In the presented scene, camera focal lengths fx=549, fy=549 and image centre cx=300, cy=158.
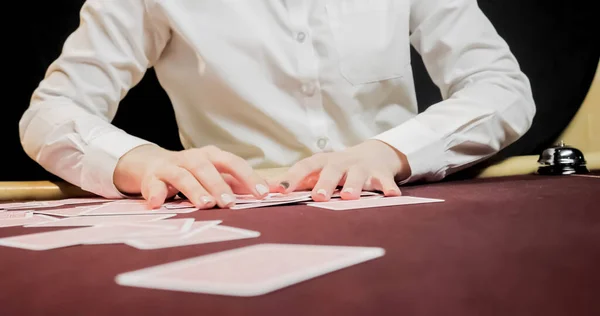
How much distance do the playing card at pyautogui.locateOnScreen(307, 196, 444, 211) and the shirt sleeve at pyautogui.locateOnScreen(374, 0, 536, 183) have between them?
0.83 feet

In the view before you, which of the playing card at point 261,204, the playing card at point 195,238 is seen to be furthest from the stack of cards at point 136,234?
the playing card at point 261,204

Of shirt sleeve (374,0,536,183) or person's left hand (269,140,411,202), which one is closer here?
person's left hand (269,140,411,202)

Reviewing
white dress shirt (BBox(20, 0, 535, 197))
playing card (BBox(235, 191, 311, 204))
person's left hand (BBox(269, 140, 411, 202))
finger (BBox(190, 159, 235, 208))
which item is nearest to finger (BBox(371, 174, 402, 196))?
person's left hand (BBox(269, 140, 411, 202))

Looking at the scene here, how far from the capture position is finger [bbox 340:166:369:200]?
72cm

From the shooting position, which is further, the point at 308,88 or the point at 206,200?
the point at 308,88

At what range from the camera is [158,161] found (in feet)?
2.64

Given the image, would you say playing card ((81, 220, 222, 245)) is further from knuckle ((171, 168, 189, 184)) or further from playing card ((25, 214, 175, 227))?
knuckle ((171, 168, 189, 184))

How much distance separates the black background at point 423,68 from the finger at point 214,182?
0.88 meters

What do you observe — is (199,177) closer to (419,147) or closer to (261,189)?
(261,189)

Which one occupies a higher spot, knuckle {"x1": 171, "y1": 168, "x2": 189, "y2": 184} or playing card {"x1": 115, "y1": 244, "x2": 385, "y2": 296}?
playing card {"x1": 115, "y1": 244, "x2": 385, "y2": 296}

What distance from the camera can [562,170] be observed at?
3.39 feet

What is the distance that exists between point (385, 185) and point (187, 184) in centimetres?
27

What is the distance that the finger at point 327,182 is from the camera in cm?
71

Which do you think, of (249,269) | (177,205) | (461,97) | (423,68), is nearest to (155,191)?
(177,205)
